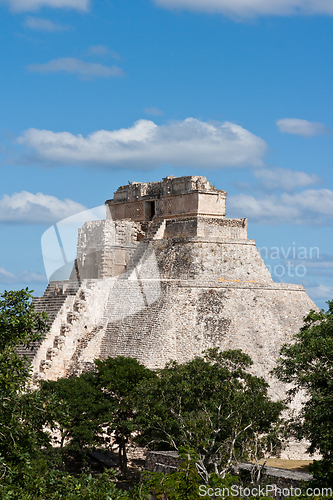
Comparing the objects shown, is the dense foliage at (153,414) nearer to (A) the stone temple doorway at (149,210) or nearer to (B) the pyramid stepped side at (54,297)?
(B) the pyramid stepped side at (54,297)

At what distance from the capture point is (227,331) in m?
28.0

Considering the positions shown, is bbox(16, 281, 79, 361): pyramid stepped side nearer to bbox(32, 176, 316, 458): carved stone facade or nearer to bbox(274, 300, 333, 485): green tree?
bbox(32, 176, 316, 458): carved stone facade

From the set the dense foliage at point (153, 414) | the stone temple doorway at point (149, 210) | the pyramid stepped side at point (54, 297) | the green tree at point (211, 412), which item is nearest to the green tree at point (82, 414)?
the dense foliage at point (153, 414)

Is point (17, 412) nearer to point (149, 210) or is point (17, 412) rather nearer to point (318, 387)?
point (318, 387)

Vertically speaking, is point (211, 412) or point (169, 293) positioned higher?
point (169, 293)

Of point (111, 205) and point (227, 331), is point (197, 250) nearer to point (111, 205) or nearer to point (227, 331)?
point (227, 331)

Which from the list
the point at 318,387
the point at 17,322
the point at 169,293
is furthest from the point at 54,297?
the point at 17,322

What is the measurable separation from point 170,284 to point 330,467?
1496cm

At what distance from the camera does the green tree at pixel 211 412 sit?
18.6 meters

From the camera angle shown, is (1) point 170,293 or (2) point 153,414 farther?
(1) point 170,293

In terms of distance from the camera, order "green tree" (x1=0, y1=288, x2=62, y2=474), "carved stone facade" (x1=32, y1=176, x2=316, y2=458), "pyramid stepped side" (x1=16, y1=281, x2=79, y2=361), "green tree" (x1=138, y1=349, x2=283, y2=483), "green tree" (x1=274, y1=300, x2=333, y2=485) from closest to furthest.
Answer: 1. "green tree" (x1=0, y1=288, x2=62, y2=474)
2. "green tree" (x1=274, y1=300, x2=333, y2=485)
3. "green tree" (x1=138, y1=349, x2=283, y2=483)
4. "carved stone facade" (x1=32, y1=176, x2=316, y2=458)
5. "pyramid stepped side" (x1=16, y1=281, x2=79, y2=361)

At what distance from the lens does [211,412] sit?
20141 mm

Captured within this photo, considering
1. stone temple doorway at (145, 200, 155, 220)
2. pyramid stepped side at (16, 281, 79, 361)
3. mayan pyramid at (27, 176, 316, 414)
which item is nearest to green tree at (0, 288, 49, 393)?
mayan pyramid at (27, 176, 316, 414)

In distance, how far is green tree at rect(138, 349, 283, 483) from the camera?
18562 millimetres
